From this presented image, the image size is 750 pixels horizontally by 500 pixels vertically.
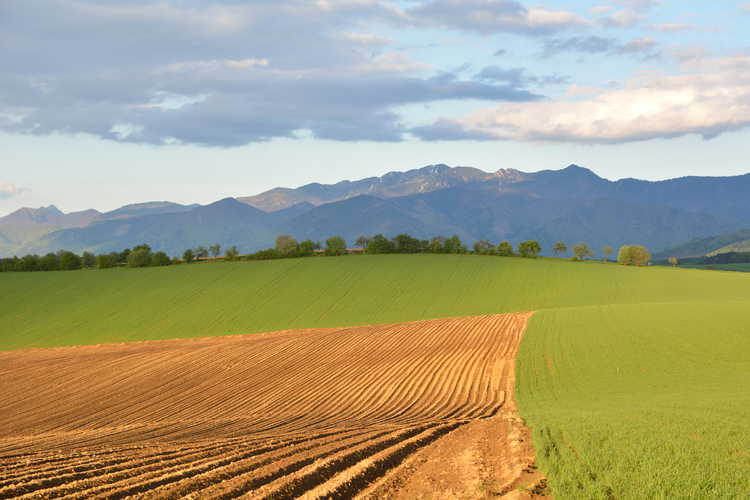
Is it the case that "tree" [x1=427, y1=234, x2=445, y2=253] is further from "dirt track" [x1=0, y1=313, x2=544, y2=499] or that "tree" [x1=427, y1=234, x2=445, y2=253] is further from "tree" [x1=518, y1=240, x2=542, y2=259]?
"dirt track" [x1=0, y1=313, x2=544, y2=499]

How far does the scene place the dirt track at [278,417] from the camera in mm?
8844

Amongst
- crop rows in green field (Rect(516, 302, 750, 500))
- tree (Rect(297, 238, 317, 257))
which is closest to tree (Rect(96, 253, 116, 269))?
tree (Rect(297, 238, 317, 257))

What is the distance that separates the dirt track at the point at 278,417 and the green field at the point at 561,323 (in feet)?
6.87

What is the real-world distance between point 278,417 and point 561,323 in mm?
29955

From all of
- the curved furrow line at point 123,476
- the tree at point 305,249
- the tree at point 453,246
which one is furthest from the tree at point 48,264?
the curved furrow line at point 123,476

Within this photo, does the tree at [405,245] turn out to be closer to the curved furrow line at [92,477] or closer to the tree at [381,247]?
the tree at [381,247]

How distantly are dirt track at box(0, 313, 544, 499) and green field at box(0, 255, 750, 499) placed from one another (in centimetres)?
209

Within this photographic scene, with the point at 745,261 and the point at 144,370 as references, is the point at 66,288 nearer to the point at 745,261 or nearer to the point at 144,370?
the point at 144,370

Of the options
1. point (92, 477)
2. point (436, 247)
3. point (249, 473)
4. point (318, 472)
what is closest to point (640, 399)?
point (318, 472)

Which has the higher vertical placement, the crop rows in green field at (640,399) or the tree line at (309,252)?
the tree line at (309,252)

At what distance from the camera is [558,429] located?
12.5 metres

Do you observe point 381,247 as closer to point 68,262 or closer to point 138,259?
point 138,259

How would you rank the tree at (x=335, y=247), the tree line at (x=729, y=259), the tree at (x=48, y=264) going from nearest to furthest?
the tree at (x=48, y=264) < the tree at (x=335, y=247) < the tree line at (x=729, y=259)

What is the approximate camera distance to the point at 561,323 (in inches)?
1571
